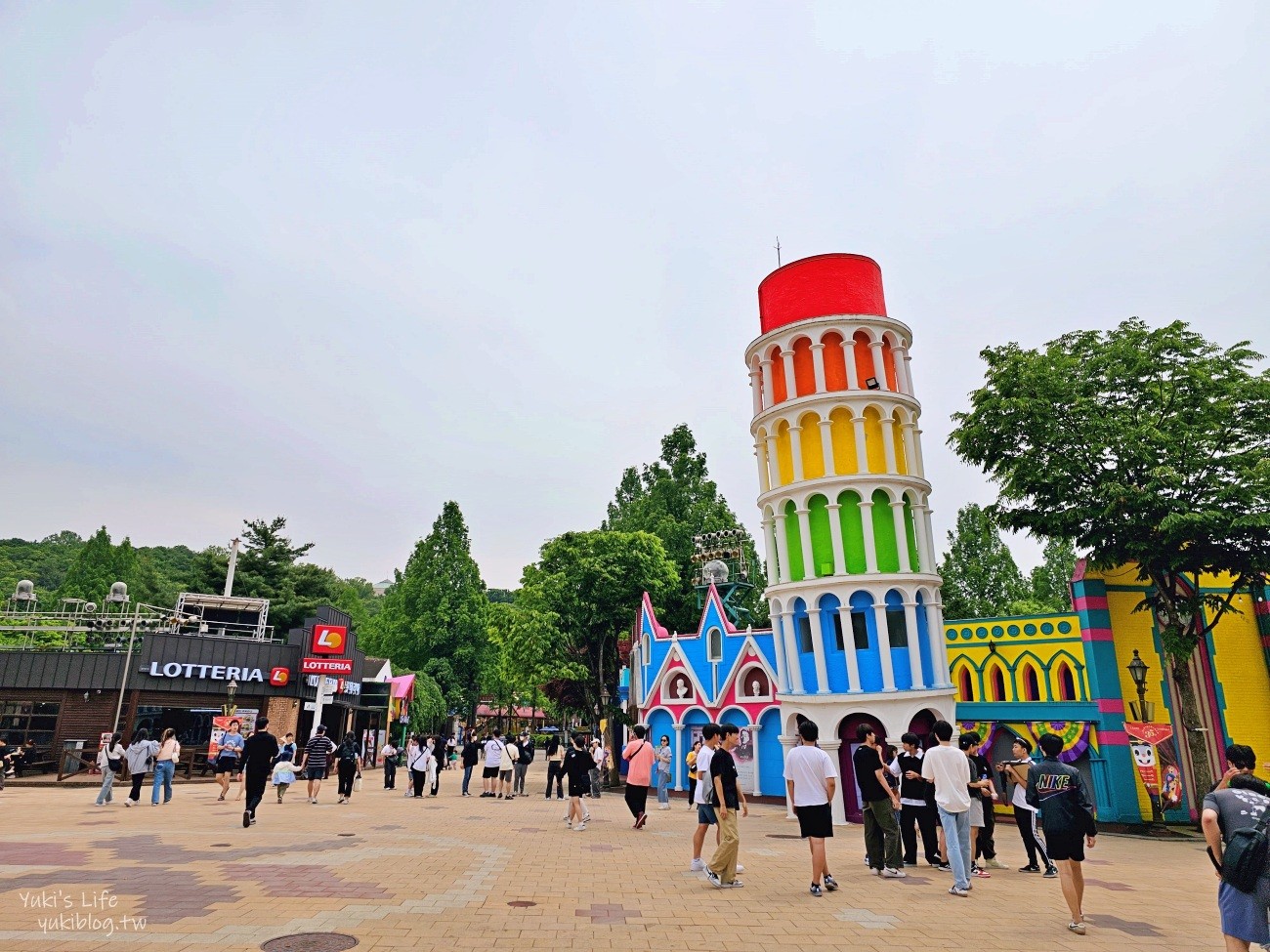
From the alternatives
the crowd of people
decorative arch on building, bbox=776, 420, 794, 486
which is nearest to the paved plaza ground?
the crowd of people

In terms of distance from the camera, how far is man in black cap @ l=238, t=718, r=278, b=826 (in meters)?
14.1

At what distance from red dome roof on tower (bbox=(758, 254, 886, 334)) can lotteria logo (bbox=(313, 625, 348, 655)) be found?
72.0 feet

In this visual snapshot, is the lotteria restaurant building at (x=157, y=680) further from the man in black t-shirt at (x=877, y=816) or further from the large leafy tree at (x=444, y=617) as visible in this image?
the man in black t-shirt at (x=877, y=816)

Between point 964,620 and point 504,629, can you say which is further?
point 504,629

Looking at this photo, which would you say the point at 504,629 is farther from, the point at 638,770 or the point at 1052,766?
the point at 1052,766

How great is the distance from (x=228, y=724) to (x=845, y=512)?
2326 centimetres

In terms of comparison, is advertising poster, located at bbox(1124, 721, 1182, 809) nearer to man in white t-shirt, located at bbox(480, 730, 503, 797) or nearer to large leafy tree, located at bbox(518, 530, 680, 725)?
man in white t-shirt, located at bbox(480, 730, 503, 797)

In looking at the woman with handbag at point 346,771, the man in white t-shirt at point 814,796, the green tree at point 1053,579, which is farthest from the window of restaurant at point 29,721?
the green tree at point 1053,579

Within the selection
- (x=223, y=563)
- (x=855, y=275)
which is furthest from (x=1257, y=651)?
(x=223, y=563)

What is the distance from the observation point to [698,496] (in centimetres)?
4684

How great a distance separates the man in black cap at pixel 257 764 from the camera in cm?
1407

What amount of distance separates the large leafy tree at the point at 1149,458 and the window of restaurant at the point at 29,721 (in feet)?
108

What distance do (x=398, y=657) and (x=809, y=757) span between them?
161 feet

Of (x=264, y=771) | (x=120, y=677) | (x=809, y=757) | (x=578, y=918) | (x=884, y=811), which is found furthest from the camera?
(x=120, y=677)
